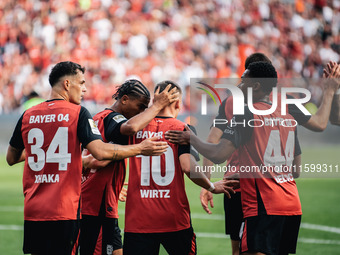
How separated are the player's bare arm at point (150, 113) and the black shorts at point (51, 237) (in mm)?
868

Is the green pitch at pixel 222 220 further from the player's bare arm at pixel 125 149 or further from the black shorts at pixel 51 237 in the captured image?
the player's bare arm at pixel 125 149

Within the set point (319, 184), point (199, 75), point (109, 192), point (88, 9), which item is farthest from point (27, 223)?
point (88, 9)

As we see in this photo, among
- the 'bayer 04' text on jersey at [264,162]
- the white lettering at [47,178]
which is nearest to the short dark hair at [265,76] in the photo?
the 'bayer 04' text on jersey at [264,162]

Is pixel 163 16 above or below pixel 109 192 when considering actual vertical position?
above

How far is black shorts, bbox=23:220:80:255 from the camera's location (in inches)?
166

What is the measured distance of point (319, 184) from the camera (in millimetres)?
14508

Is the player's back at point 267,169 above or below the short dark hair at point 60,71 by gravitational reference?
below

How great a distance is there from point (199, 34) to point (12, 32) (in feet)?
26.5

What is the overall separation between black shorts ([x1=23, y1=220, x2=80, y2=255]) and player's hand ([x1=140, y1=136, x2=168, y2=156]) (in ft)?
2.67

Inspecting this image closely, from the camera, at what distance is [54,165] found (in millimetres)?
4250

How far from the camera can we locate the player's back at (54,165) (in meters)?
4.22

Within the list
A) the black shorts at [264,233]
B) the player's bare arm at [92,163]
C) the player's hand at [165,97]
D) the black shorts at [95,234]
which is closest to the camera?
the black shorts at [264,233]

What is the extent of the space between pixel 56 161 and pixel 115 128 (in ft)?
2.03

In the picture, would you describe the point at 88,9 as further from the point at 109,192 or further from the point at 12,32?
the point at 109,192
